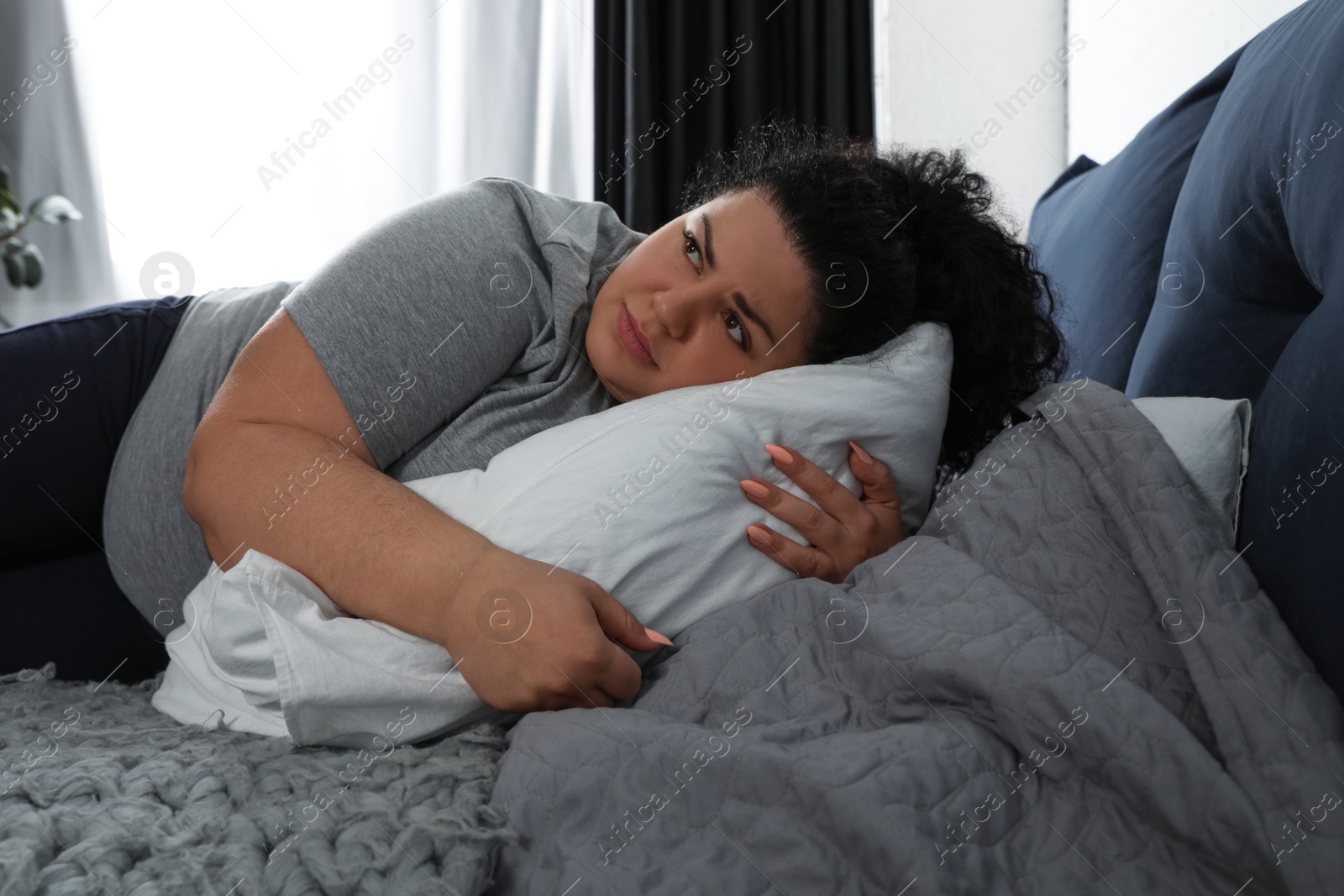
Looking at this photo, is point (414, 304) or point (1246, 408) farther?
point (414, 304)

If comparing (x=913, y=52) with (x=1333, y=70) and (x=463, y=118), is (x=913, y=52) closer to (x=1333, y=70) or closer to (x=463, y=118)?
(x=463, y=118)

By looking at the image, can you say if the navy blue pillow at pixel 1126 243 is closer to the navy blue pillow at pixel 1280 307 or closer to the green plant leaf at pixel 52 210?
the navy blue pillow at pixel 1280 307

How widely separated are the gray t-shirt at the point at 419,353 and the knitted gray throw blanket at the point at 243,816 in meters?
0.22

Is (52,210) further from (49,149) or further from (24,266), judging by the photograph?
(49,149)

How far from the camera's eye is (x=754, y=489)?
2.64 feet

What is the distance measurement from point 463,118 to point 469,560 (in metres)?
2.35

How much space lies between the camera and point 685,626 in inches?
30.7

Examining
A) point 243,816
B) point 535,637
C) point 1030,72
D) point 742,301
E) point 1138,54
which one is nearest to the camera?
point 243,816

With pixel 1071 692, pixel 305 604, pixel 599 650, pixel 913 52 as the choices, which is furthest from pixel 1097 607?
pixel 913 52

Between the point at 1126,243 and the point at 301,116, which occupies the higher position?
the point at 301,116

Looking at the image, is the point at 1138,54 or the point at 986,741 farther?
the point at 1138,54

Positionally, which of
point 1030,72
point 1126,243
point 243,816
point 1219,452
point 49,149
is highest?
point 1030,72

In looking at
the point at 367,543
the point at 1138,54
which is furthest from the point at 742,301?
the point at 1138,54

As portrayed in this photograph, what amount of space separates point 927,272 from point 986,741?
0.55m
